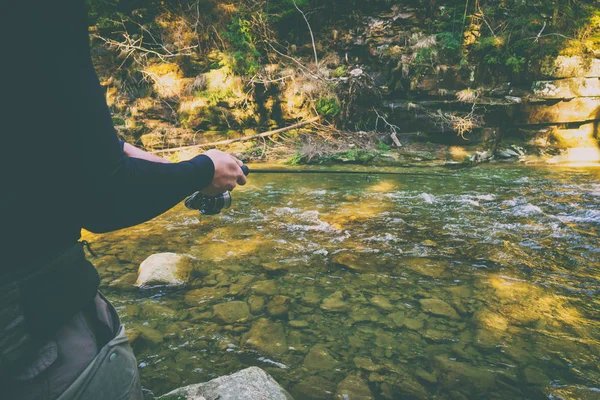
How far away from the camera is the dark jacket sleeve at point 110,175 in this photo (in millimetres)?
819

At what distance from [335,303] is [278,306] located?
1.70 feet

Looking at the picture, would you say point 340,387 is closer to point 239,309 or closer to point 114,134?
point 239,309

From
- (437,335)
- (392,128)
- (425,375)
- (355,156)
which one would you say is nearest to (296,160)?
(355,156)

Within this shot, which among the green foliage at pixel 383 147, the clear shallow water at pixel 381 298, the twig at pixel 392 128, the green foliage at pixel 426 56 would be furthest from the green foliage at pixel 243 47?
the clear shallow water at pixel 381 298

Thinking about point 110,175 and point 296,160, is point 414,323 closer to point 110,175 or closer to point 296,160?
point 110,175

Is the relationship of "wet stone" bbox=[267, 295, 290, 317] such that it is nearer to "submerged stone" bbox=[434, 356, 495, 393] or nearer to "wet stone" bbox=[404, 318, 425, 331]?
"wet stone" bbox=[404, 318, 425, 331]

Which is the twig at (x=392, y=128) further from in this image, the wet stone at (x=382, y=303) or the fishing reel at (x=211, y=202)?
the fishing reel at (x=211, y=202)

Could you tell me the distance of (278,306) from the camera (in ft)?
10.2

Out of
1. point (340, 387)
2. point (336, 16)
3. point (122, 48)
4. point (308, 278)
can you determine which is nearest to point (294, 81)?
point (336, 16)

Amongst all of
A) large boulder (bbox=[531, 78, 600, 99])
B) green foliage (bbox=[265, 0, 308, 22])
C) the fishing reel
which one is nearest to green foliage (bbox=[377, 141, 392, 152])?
large boulder (bbox=[531, 78, 600, 99])

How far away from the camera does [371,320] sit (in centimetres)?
291

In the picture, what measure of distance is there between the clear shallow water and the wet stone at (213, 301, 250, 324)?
0.04 m

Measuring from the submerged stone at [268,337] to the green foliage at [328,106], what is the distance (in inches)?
321

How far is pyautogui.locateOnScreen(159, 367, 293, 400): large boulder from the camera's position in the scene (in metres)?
1.82
